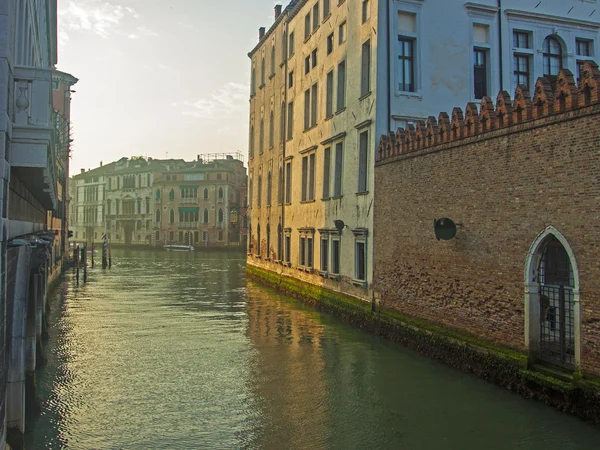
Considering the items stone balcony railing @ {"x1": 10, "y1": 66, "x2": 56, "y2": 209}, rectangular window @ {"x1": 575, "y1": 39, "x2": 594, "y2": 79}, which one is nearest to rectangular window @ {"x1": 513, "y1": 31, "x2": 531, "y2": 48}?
rectangular window @ {"x1": 575, "y1": 39, "x2": 594, "y2": 79}

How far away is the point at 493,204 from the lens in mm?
11094

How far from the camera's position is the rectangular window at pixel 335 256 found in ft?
64.2

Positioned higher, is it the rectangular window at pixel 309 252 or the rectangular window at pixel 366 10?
the rectangular window at pixel 366 10

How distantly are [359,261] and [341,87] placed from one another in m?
6.12

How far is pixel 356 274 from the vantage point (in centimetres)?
1769

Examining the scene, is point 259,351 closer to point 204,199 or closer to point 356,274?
point 356,274

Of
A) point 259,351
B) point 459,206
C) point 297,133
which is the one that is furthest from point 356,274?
point 297,133

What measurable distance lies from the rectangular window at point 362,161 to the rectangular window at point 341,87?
218 cm

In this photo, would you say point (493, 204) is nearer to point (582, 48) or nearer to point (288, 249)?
point (582, 48)

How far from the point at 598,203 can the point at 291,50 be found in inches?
789

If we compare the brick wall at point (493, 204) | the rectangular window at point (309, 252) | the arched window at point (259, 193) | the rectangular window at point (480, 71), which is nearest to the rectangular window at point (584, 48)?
the rectangular window at point (480, 71)

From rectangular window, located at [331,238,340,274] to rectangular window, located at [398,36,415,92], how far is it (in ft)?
17.9

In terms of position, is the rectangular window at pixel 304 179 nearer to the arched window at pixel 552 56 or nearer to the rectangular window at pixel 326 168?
the rectangular window at pixel 326 168

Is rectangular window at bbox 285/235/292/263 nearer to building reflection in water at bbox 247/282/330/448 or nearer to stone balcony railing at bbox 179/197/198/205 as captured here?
building reflection in water at bbox 247/282/330/448
